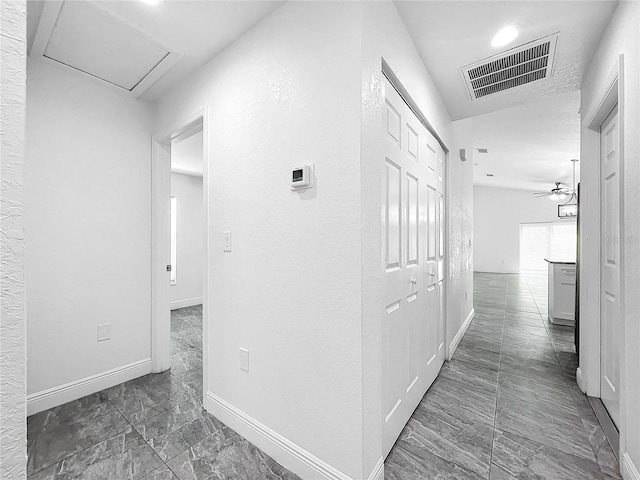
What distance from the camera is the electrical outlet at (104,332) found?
2312 millimetres

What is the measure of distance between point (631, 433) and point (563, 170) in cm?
718

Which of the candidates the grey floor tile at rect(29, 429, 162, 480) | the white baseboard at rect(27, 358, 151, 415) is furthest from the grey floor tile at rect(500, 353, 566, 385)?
the white baseboard at rect(27, 358, 151, 415)

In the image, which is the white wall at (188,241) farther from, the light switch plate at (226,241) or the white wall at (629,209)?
the white wall at (629,209)

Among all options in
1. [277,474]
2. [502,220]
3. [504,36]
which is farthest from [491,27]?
[502,220]

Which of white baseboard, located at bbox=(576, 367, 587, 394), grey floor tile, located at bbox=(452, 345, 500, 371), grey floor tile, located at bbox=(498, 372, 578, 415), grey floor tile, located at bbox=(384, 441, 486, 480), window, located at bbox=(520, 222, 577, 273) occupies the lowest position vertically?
grey floor tile, located at bbox=(452, 345, 500, 371)

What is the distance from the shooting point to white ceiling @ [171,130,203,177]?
11.9 feet

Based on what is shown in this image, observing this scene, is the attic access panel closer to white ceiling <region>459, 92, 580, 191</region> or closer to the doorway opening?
the doorway opening

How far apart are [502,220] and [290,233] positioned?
11.1 m

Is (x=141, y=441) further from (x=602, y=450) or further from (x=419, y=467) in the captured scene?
(x=602, y=450)

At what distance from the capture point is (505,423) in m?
1.86

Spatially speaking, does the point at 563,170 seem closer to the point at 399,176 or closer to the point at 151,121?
the point at 399,176

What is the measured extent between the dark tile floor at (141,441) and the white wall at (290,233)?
124 mm

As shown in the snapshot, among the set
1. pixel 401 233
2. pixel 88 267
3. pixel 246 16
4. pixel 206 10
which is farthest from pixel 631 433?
pixel 88 267

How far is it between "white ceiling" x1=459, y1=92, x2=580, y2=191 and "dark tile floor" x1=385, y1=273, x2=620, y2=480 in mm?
2737
